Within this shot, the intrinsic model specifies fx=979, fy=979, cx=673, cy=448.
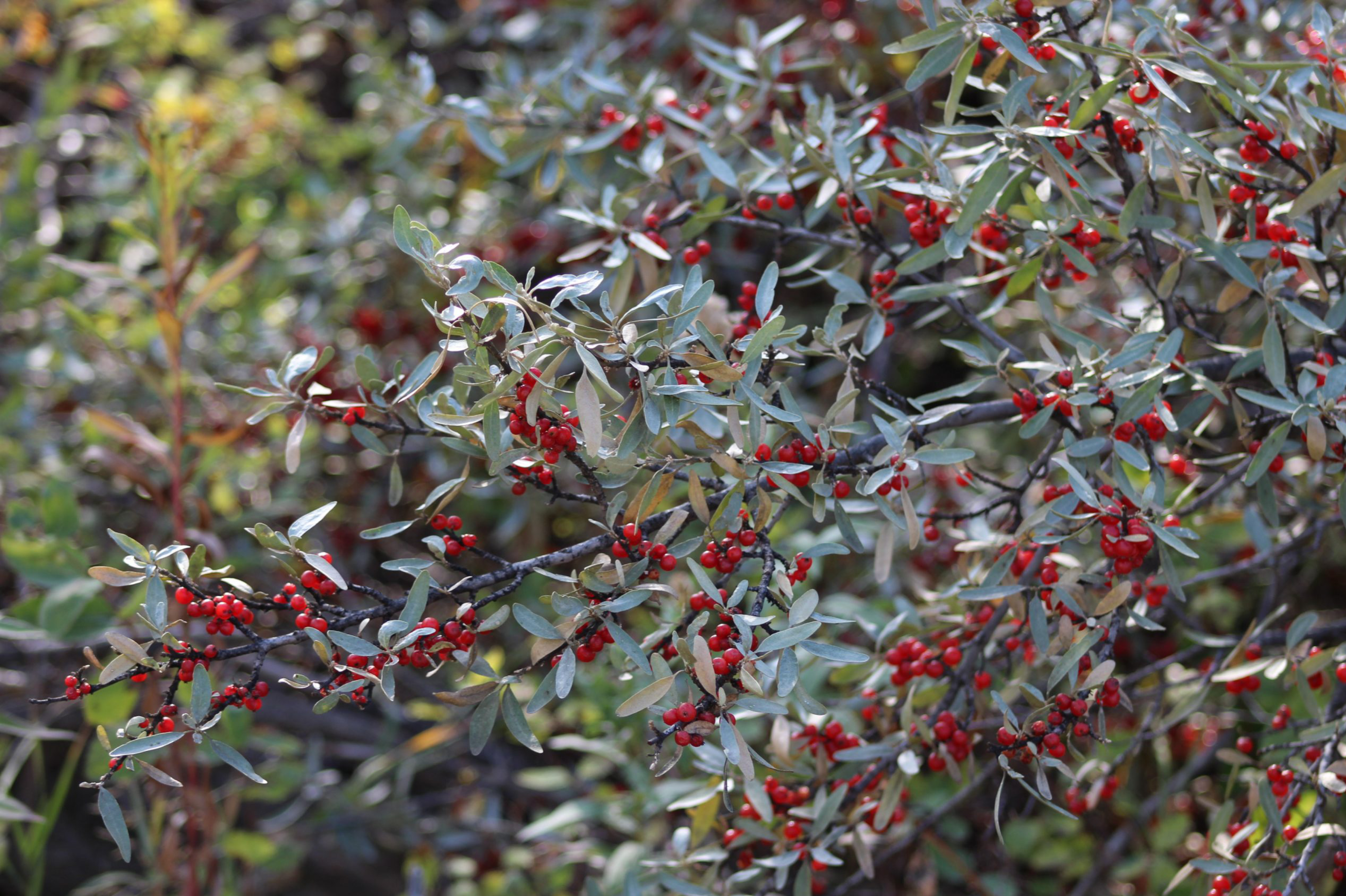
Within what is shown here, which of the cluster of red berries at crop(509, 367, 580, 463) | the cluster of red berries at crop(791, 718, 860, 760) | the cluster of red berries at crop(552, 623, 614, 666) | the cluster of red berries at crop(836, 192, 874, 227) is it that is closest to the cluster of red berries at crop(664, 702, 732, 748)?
the cluster of red berries at crop(552, 623, 614, 666)

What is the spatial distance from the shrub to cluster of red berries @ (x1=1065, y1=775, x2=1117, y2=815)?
0.10ft

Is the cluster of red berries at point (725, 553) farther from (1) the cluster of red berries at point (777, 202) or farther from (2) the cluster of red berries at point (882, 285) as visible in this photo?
(1) the cluster of red berries at point (777, 202)

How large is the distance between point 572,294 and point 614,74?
1.43m

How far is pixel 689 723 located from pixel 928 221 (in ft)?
Answer: 2.63

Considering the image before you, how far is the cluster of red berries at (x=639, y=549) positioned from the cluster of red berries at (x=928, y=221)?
24.2 inches

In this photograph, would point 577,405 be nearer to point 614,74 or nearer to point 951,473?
point 951,473

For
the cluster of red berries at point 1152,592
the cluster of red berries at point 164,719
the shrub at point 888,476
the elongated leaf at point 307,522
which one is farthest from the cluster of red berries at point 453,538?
the cluster of red berries at point 1152,592

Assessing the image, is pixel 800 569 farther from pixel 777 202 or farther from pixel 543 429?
pixel 777 202

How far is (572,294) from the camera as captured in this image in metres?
1.11

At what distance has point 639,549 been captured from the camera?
1.18 m

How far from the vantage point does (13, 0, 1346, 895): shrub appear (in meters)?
1.15

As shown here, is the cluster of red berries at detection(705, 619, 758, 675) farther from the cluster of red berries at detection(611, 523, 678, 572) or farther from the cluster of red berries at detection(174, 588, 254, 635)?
the cluster of red berries at detection(174, 588, 254, 635)

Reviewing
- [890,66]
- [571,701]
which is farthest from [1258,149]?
[571,701]

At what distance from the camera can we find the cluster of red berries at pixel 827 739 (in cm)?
151
